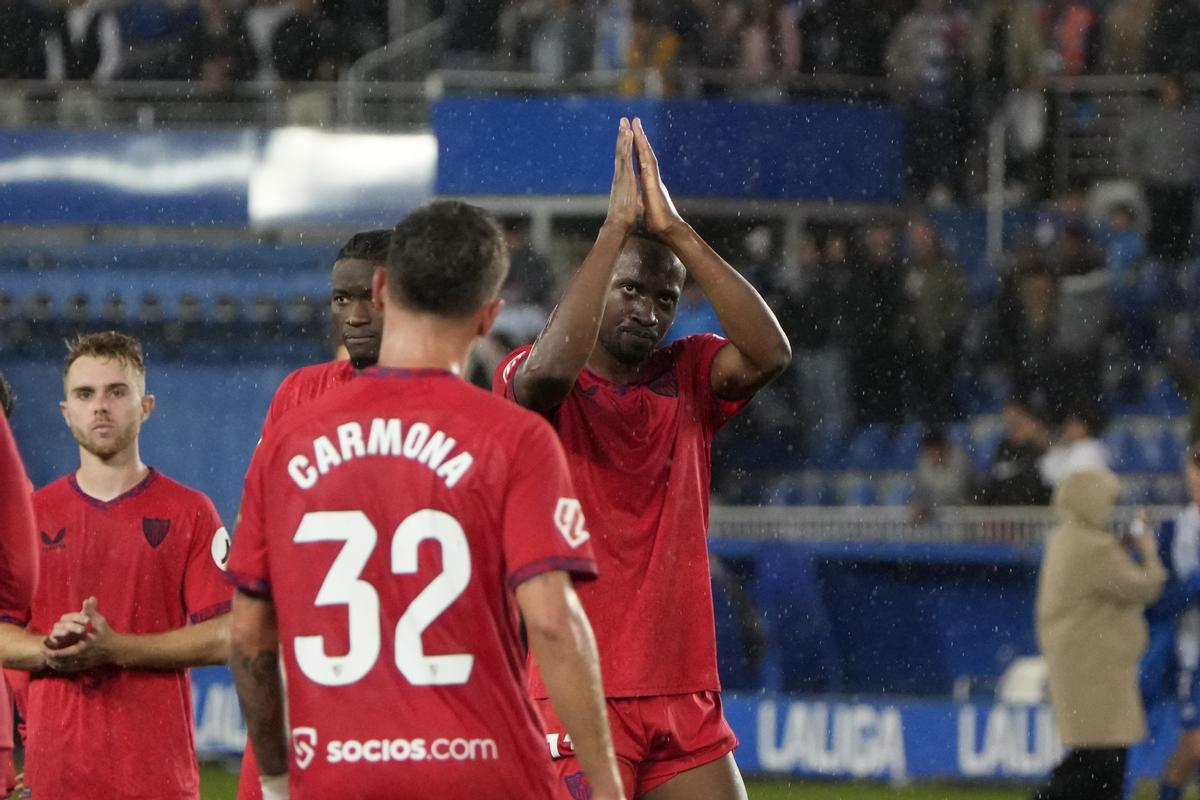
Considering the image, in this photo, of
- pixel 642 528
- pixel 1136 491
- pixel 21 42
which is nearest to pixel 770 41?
pixel 1136 491

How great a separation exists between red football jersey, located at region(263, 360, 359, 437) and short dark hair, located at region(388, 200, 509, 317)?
1412 mm

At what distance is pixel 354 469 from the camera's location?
11.2ft

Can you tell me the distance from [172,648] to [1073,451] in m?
8.68

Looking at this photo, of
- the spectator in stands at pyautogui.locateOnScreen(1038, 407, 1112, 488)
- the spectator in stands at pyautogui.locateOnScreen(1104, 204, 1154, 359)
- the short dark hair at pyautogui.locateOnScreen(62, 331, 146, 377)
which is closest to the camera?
the short dark hair at pyautogui.locateOnScreen(62, 331, 146, 377)

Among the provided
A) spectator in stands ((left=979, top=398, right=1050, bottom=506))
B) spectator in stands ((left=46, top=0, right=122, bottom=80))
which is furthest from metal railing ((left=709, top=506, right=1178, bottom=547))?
spectator in stands ((left=46, top=0, right=122, bottom=80))

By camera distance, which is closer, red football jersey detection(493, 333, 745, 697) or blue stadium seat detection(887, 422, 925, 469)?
red football jersey detection(493, 333, 745, 697)

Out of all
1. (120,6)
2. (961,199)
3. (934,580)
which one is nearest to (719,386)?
(934,580)

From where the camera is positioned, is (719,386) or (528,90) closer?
(719,386)

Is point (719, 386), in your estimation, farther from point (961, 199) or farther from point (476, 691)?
point (961, 199)

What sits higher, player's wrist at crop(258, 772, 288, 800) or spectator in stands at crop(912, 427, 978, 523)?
player's wrist at crop(258, 772, 288, 800)

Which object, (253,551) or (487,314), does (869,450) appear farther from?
(253,551)

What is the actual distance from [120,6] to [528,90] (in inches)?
156

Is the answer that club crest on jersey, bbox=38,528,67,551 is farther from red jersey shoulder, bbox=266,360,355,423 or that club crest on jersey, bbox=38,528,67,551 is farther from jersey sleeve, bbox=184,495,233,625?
red jersey shoulder, bbox=266,360,355,423

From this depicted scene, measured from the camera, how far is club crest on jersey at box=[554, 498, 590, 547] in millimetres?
3415
